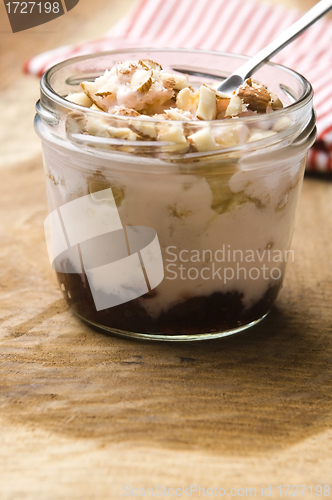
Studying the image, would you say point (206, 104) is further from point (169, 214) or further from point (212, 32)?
point (212, 32)

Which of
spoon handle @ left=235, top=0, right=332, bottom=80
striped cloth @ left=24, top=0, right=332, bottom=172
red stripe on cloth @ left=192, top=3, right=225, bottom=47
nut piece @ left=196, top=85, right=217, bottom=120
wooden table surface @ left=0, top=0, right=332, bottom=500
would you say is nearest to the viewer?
wooden table surface @ left=0, top=0, right=332, bottom=500

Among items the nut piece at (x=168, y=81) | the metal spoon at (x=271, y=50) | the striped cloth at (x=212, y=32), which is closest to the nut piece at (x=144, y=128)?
the nut piece at (x=168, y=81)

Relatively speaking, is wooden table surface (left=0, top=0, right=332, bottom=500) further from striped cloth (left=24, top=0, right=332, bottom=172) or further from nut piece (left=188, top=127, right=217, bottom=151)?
striped cloth (left=24, top=0, right=332, bottom=172)

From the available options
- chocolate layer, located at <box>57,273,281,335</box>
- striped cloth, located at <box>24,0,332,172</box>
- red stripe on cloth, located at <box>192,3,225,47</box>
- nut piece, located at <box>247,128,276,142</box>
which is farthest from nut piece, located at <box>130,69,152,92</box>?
red stripe on cloth, located at <box>192,3,225,47</box>

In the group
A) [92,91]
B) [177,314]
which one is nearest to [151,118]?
[92,91]

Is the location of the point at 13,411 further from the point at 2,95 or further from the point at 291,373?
the point at 2,95
